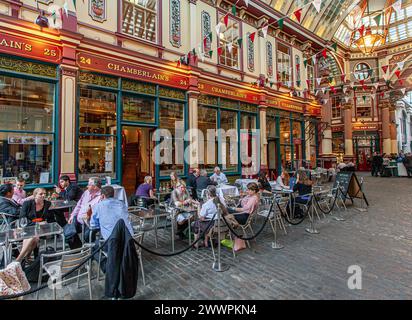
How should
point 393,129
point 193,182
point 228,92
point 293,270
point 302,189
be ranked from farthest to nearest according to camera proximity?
point 393,129, point 228,92, point 193,182, point 302,189, point 293,270

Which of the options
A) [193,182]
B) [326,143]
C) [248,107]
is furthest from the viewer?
[326,143]

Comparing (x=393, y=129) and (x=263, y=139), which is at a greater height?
(x=393, y=129)

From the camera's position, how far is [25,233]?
3658 mm

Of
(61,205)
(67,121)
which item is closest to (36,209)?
(61,205)

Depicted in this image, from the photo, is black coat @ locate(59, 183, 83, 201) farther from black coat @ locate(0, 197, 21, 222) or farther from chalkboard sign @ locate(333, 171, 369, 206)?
chalkboard sign @ locate(333, 171, 369, 206)

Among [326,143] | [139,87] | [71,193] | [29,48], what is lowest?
[71,193]

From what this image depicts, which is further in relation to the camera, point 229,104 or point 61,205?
point 229,104

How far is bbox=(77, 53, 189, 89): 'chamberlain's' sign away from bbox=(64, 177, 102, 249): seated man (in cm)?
426

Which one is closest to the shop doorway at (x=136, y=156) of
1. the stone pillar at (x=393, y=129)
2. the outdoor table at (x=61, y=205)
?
the outdoor table at (x=61, y=205)

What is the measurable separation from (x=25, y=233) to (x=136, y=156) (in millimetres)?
7185

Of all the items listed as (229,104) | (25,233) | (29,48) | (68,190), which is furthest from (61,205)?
(229,104)

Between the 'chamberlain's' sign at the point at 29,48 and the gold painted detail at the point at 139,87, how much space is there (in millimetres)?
2043

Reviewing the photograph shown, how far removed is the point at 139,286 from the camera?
3.53 metres

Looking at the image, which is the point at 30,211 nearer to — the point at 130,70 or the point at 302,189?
the point at 130,70
